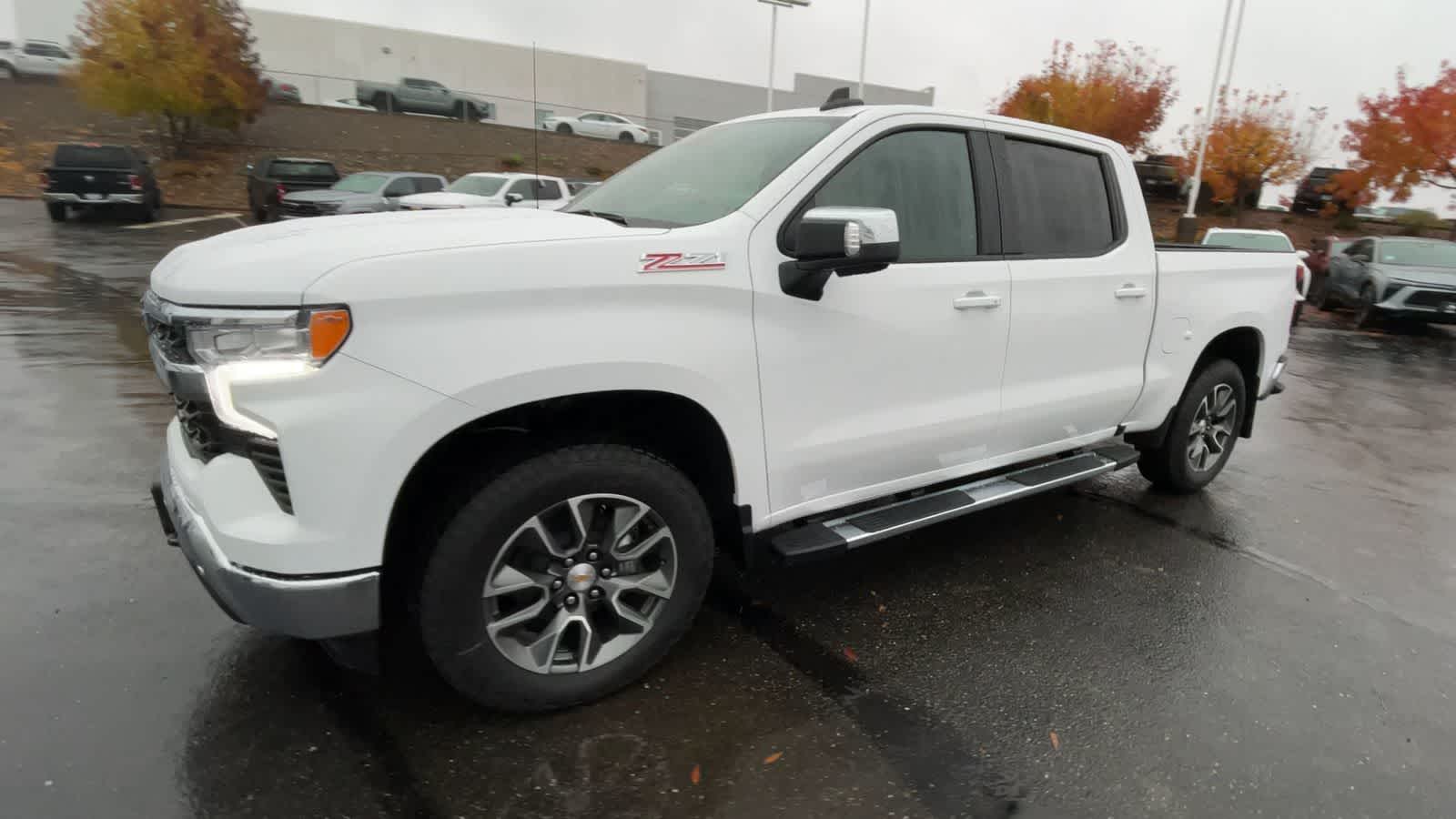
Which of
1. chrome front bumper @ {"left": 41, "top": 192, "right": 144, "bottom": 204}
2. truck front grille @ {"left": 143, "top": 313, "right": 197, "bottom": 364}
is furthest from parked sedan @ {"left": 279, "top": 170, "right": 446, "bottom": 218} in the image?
truck front grille @ {"left": 143, "top": 313, "right": 197, "bottom": 364}

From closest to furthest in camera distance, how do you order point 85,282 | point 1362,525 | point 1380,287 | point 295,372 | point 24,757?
point 295,372 < point 24,757 < point 1362,525 < point 85,282 < point 1380,287

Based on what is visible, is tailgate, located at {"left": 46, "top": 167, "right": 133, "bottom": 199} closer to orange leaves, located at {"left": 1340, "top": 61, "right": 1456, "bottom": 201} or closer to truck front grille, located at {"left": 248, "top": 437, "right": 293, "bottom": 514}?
truck front grille, located at {"left": 248, "top": 437, "right": 293, "bottom": 514}

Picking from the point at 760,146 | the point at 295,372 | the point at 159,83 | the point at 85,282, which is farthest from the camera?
the point at 159,83

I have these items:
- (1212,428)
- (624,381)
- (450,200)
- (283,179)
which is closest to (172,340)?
(624,381)

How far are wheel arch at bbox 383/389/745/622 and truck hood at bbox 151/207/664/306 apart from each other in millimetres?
498

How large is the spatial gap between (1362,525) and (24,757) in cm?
619

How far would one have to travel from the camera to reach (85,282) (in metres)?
10.7

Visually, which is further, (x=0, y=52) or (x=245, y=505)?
(x=0, y=52)

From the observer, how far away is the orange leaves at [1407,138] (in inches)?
1008

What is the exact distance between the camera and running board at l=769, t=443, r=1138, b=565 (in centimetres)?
297

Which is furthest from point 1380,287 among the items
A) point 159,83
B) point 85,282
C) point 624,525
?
point 159,83

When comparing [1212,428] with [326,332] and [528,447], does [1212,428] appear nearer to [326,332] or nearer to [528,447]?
[528,447]

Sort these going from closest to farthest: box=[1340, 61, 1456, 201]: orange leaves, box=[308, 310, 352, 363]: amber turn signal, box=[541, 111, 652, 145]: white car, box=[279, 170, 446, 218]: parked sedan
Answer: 1. box=[308, 310, 352, 363]: amber turn signal
2. box=[279, 170, 446, 218]: parked sedan
3. box=[1340, 61, 1456, 201]: orange leaves
4. box=[541, 111, 652, 145]: white car

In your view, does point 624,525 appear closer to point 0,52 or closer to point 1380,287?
point 1380,287
